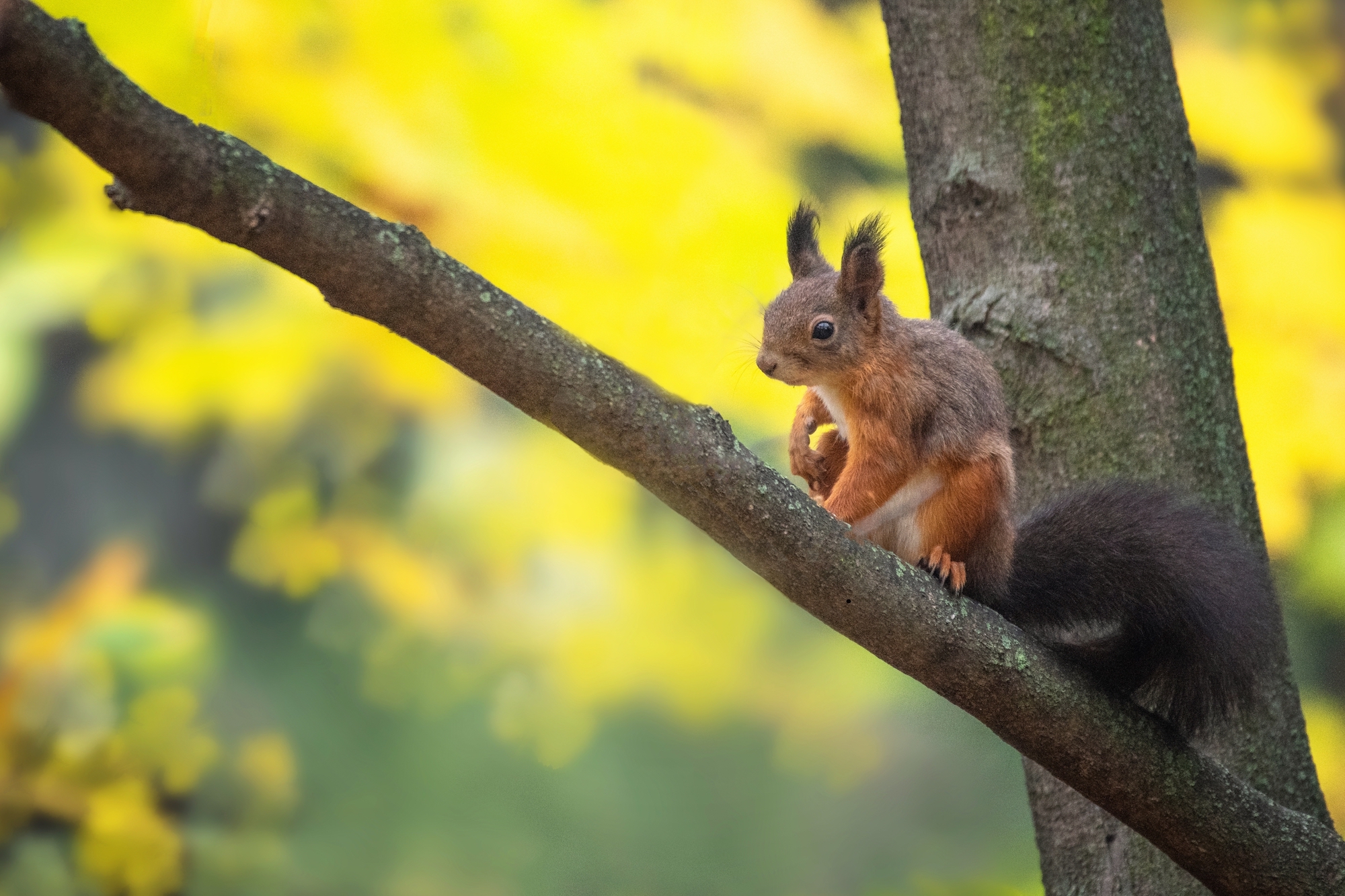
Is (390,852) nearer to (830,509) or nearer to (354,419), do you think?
(354,419)

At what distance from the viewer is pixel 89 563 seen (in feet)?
8.59

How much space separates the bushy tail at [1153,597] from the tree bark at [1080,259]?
179 mm

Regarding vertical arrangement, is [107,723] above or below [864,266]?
below

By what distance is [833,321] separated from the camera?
5.25ft

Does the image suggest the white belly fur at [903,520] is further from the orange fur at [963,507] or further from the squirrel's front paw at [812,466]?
the squirrel's front paw at [812,466]

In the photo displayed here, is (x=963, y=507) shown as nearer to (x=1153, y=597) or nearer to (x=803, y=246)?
(x=1153, y=597)

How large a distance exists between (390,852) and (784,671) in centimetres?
94

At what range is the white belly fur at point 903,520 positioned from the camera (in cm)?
153

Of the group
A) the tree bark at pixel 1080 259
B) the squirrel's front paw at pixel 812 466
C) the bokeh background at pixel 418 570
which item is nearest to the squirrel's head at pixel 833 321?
the squirrel's front paw at pixel 812 466

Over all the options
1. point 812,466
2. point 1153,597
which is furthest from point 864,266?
point 1153,597

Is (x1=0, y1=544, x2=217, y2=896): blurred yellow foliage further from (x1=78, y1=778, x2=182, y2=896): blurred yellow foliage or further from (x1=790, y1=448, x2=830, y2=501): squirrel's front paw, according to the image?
(x1=790, y1=448, x2=830, y2=501): squirrel's front paw

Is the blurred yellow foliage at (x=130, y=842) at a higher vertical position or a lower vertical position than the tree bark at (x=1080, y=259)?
lower

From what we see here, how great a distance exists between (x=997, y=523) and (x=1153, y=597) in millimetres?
206

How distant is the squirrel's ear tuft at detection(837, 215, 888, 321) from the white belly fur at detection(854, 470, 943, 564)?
23cm
